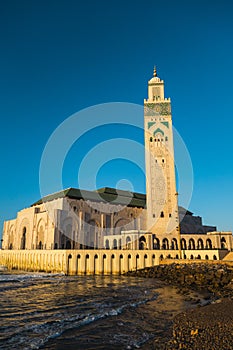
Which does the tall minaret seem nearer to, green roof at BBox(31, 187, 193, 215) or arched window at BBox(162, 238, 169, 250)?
arched window at BBox(162, 238, 169, 250)

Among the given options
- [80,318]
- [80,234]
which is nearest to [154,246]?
[80,234]

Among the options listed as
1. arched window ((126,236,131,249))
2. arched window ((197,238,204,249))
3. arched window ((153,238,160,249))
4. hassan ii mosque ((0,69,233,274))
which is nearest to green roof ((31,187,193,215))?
hassan ii mosque ((0,69,233,274))

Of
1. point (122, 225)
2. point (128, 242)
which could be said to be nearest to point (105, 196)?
point (122, 225)

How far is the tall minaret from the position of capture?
5688cm

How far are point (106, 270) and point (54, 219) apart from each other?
19441 mm

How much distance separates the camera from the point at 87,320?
1314cm

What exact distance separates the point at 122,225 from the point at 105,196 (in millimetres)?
8923

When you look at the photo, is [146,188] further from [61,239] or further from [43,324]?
[43,324]

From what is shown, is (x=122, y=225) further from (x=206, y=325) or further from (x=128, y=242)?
(x=206, y=325)

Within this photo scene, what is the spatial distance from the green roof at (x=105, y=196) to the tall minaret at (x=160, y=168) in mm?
15208

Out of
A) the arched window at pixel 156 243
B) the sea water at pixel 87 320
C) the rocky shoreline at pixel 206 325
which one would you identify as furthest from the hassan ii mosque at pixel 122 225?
the sea water at pixel 87 320

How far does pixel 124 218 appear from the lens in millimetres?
69000

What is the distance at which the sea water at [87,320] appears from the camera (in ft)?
33.1

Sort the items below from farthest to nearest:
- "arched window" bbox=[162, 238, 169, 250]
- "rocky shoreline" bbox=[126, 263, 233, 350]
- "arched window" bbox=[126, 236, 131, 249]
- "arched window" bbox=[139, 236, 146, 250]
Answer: "arched window" bbox=[139, 236, 146, 250], "arched window" bbox=[162, 238, 169, 250], "arched window" bbox=[126, 236, 131, 249], "rocky shoreline" bbox=[126, 263, 233, 350]
